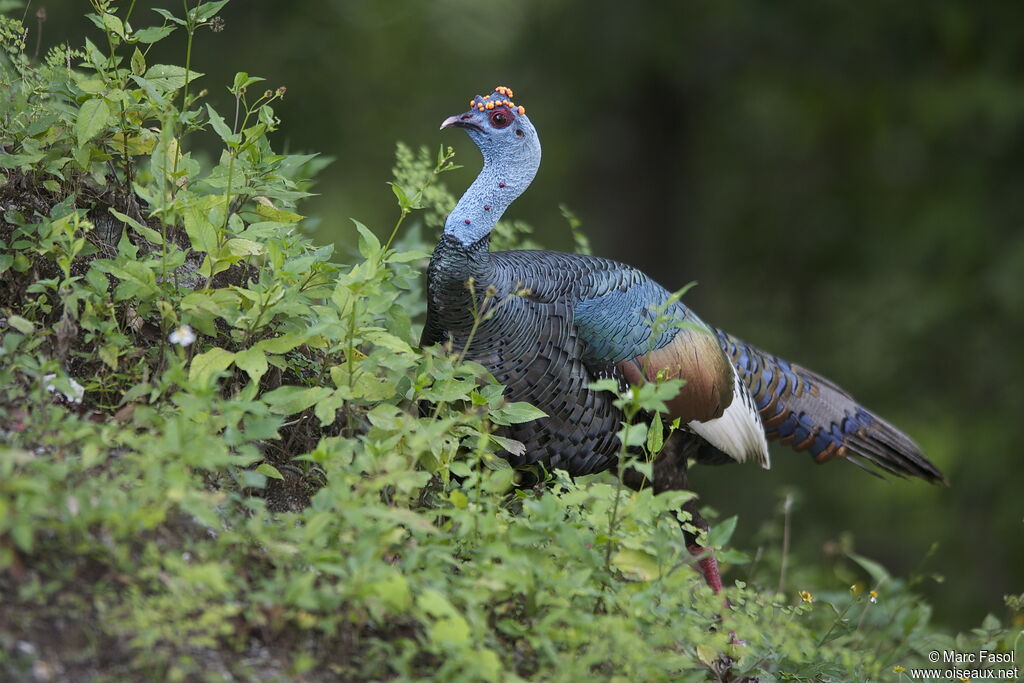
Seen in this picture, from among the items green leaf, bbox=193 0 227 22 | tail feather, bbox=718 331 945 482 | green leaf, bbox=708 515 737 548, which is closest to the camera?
green leaf, bbox=708 515 737 548

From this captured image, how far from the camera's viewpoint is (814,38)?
859 cm

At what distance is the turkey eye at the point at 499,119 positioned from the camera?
13.0 ft

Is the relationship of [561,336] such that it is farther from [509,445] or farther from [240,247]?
[240,247]


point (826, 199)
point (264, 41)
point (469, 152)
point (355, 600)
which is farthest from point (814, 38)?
point (355, 600)

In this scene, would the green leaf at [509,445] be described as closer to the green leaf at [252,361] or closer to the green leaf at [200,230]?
the green leaf at [252,361]

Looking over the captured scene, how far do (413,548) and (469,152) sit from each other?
8.54 metres

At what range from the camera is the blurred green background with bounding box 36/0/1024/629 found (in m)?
8.42

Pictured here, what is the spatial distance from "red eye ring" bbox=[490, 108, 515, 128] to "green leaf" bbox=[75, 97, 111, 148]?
4.23 feet

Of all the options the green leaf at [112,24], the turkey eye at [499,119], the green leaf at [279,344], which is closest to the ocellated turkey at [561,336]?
the turkey eye at [499,119]

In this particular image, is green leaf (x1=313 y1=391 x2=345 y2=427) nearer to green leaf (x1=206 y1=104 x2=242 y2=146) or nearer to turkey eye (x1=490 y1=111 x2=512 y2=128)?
green leaf (x1=206 y1=104 x2=242 y2=146)

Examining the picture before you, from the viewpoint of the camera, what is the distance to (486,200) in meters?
3.83

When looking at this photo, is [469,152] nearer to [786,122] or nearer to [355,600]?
[786,122]

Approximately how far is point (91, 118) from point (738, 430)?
2614 mm

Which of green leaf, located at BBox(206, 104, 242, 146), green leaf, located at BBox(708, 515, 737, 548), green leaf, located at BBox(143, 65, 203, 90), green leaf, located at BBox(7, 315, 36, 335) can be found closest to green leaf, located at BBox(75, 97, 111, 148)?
green leaf, located at BBox(143, 65, 203, 90)
